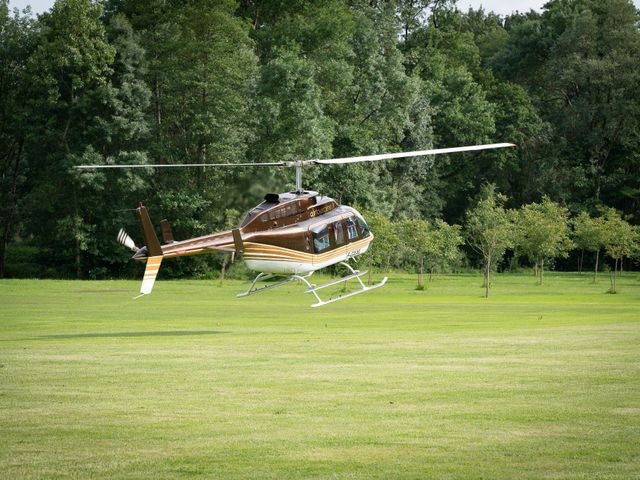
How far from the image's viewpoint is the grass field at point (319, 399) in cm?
1248

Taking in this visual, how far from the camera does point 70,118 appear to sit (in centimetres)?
7456

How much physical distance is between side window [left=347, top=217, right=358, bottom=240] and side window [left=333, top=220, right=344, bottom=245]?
0.33 m

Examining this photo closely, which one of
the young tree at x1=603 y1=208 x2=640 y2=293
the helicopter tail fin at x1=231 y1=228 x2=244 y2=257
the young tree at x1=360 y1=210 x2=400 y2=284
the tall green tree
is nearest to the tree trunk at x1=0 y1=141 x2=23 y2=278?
the tall green tree

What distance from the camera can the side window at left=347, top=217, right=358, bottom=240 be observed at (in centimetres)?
3136

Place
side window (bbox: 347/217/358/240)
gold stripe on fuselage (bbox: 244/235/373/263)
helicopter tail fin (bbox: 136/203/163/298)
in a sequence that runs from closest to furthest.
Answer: helicopter tail fin (bbox: 136/203/163/298), gold stripe on fuselage (bbox: 244/235/373/263), side window (bbox: 347/217/358/240)

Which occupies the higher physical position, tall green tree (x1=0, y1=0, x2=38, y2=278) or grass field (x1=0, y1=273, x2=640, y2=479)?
tall green tree (x1=0, y1=0, x2=38, y2=278)

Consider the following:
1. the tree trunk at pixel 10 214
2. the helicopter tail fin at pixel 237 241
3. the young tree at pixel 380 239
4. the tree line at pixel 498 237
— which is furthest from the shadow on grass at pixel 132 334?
the tree trunk at pixel 10 214

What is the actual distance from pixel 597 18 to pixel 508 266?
22.0 m

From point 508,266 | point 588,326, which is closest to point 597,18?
point 508,266

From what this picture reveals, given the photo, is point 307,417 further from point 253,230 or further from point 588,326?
point 588,326

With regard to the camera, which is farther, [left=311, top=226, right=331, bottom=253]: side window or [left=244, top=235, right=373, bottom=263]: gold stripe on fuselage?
[left=311, top=226, right=331, bottom=253]: side window

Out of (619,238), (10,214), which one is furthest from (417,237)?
(10,214)

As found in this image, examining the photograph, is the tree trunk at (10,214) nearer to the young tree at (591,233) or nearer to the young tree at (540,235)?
the young tree at (540,235)

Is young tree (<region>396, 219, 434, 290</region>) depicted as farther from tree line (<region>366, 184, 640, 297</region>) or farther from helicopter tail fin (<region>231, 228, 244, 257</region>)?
helicopter tail fin (<region>231, 228, 244, 257</region>)
